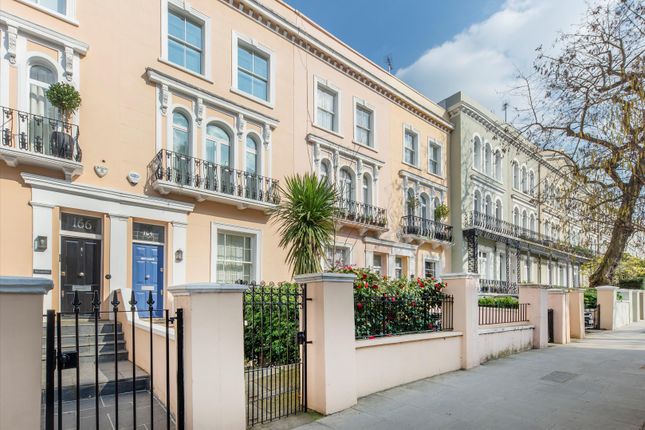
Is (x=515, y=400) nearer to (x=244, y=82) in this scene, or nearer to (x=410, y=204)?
(x=244, y=82)

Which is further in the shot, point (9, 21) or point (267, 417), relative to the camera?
point (9, 21)

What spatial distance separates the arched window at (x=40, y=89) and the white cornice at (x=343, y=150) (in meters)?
8.14

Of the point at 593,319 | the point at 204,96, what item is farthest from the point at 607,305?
the point at 204,96

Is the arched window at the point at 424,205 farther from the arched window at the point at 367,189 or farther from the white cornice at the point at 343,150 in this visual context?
the arched window at the point at 367,189

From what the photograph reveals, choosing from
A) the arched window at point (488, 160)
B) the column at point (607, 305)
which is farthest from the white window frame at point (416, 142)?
the column at point (607, 305)

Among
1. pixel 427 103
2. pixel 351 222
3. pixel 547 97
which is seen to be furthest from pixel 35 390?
pixel 427 103

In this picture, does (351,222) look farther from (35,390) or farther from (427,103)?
(35,390)

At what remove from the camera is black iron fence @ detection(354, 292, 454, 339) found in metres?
6.79

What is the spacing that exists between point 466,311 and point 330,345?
12.5 ft

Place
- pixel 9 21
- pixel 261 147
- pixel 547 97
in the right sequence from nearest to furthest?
pixel 547 97 < pixel 9 21 < pixel 261 147

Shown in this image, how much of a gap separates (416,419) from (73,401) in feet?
15.7

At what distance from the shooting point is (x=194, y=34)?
12211 millimetres

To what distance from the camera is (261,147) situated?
44.0ft

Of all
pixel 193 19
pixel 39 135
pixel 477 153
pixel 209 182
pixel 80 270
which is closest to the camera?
pixel 39 135
